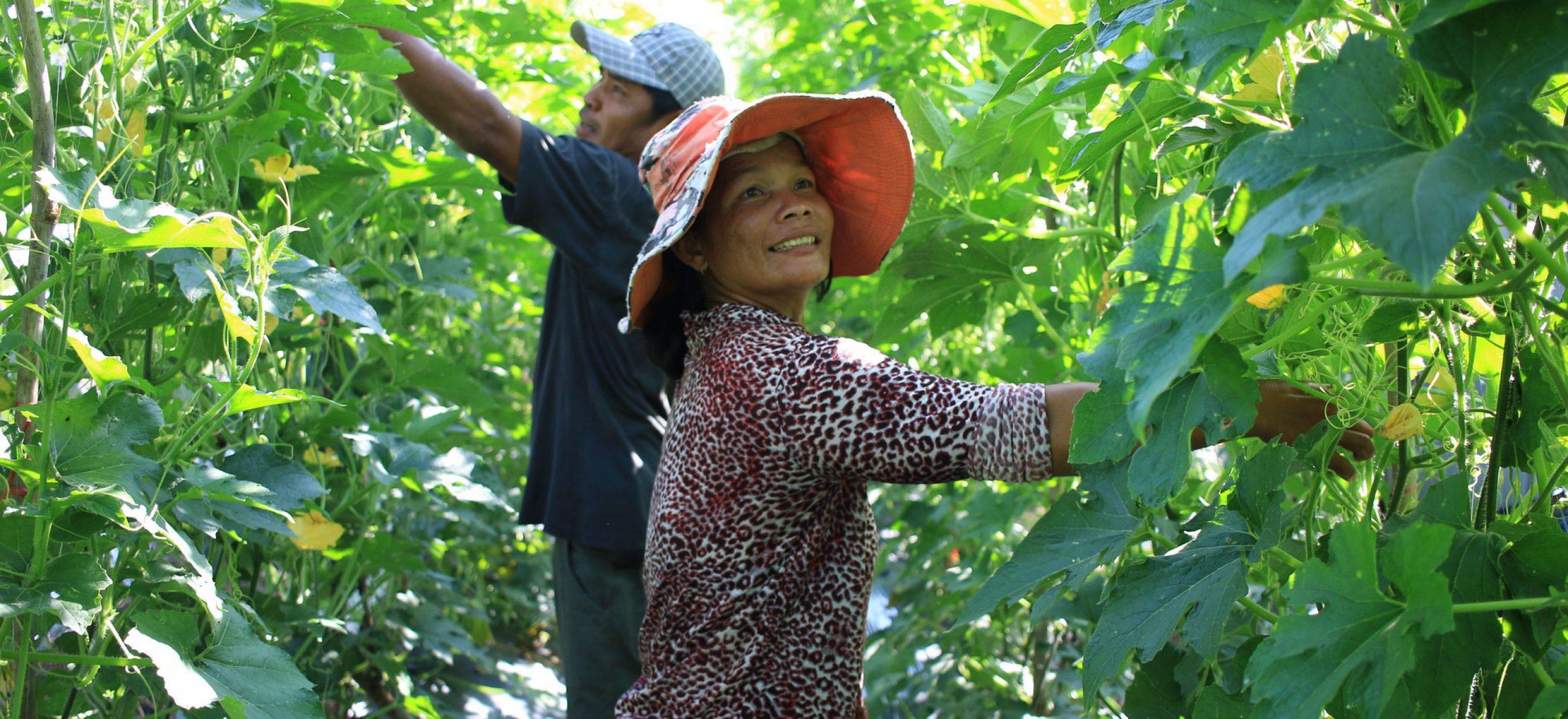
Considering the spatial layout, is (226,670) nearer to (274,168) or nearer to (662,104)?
(274,168)

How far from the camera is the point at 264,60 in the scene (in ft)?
5.79

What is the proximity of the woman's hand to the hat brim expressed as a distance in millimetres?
1750

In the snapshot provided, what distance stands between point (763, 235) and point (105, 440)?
0.87 meters

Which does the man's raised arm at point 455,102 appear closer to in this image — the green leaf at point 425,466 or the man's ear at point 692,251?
the green leaf at point 425,466

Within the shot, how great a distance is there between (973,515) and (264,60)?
1.78 meters

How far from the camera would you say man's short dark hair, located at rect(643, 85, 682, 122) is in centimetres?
282

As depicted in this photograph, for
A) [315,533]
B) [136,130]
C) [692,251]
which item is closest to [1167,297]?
[692,251]

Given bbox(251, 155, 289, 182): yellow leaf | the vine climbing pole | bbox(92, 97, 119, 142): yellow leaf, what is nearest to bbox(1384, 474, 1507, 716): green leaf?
the vine climbing pole

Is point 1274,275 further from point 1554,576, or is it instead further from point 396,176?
point 396,176

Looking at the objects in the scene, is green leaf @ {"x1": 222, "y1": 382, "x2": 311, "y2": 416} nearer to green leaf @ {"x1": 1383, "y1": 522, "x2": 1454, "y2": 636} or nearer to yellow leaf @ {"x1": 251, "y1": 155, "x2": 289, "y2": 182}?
A: yellow leaf @ {"x1": 251, "y1": 155, "x2": 289, "y2": 182}

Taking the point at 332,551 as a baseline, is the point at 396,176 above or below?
above

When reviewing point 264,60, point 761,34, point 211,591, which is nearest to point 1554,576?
point 211,591

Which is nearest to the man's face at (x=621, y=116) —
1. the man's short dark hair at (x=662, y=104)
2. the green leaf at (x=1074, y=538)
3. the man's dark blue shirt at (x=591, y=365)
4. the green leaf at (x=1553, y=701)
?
the man's short dark hair at (x=662, y=104)

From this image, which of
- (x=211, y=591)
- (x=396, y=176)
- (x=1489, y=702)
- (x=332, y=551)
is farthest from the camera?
(x=332, y=551)
